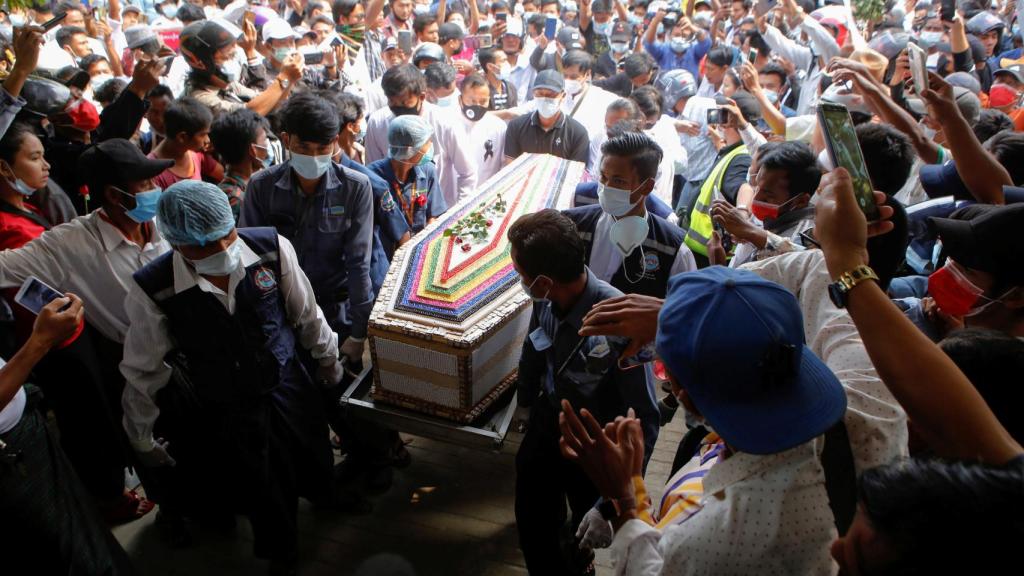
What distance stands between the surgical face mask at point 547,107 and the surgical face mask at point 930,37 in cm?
521

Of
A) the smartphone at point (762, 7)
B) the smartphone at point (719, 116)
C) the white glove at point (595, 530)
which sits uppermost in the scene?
the smartphone at point (762, 7)

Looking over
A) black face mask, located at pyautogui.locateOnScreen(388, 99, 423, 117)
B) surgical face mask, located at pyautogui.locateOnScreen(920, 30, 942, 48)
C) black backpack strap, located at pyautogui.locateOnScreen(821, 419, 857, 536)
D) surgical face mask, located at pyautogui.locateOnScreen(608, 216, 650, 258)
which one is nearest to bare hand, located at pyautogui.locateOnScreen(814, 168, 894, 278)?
black backpack strap, located at pyautogui.locateOnScreen(821, 419, 857, 536)

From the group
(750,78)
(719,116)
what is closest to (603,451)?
(719,116)

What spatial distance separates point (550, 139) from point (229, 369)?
314cm

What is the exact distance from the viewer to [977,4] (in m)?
9.73

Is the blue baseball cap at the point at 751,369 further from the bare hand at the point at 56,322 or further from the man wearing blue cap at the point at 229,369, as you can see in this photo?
the bare hand at the point at 56,322

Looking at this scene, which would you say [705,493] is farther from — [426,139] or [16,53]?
[16,53]

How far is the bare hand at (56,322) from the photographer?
6.94 feet

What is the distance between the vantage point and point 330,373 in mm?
2912

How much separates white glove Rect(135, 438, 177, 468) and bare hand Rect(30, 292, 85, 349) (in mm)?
621

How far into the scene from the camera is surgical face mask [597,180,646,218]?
2955 mm

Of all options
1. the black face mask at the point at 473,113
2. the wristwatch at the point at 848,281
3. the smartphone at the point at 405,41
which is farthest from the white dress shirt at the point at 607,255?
the smartphone at the point at 405,41

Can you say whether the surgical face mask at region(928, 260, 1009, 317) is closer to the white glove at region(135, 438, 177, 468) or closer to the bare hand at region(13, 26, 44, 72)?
the white glove at region(135, 438, 177, 468)

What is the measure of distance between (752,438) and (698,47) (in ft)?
27.5
